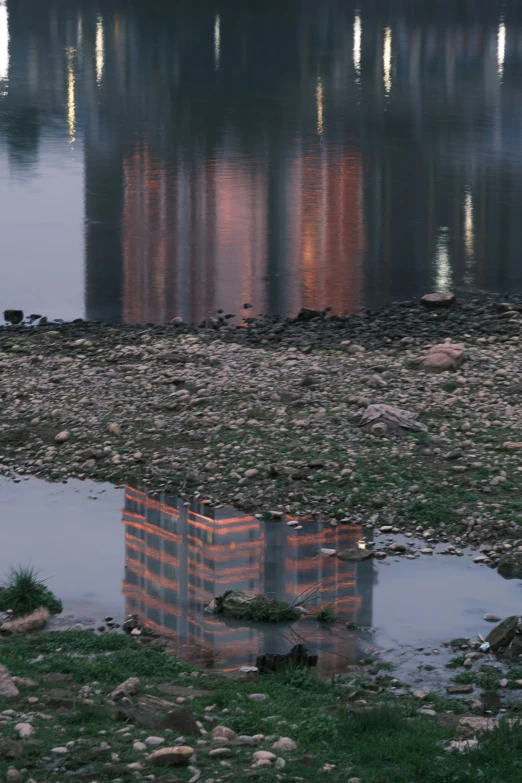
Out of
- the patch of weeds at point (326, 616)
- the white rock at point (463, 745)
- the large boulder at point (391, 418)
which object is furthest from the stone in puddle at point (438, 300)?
the white rock at point (463, 745)

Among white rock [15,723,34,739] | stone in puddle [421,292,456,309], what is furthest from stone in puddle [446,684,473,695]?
stone in puddle [421,292,456,309]

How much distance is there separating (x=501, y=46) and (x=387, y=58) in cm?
1027

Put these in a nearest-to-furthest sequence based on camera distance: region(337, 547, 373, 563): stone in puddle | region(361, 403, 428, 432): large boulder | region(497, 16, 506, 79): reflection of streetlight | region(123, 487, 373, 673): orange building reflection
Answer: region(123, 487, 373, 673): orange building reflection
region(337, 547, 373, 563): stone in puddle
region(361, 403, 428, 432): large boulder
region(497, 16, 506, 79): reflection of streetlight

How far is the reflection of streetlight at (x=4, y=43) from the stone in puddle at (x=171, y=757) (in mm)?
52262

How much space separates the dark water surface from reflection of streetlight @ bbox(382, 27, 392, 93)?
205 millimetres

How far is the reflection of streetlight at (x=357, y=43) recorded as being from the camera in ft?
196

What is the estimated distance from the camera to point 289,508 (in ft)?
43.0

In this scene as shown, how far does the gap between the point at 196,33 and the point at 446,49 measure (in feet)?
50.3

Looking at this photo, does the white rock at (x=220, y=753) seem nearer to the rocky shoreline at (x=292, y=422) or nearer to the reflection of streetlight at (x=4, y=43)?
the rocky shoreline at (x=292, y=422)

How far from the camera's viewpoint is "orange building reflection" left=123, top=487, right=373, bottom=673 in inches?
418

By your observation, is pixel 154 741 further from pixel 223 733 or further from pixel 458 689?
pixel 458 689

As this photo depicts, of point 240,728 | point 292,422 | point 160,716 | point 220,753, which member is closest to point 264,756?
point 220,753

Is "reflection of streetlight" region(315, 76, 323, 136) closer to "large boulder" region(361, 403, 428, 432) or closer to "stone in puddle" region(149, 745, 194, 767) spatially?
"large boulder" region(361, 403, 428, 432)

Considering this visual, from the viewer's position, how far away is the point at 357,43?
235 feet
